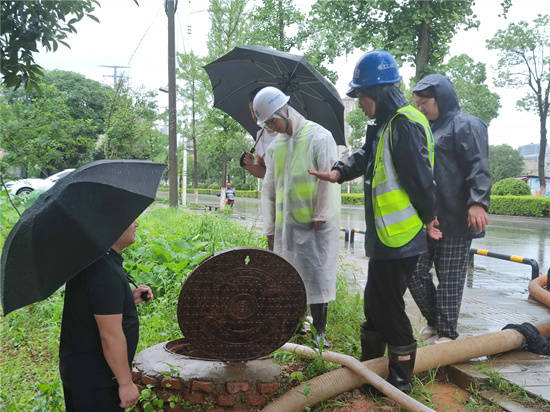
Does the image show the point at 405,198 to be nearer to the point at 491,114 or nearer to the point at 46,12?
the point at 46,12

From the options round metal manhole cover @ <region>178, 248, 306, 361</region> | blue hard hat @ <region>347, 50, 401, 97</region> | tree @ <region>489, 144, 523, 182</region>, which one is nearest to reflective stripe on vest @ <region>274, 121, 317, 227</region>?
blue hard hat @ <region>347, 50, 401, 97</region>

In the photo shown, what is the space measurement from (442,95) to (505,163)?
56.5 metres

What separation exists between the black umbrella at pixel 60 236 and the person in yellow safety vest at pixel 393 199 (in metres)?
1.51

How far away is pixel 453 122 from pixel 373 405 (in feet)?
7.20

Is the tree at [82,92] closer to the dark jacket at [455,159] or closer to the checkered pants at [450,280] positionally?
the dark jacket at [455,159]

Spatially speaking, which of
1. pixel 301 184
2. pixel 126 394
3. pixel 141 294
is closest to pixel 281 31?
pixel 301 184

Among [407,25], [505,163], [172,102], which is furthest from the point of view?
[505,163]

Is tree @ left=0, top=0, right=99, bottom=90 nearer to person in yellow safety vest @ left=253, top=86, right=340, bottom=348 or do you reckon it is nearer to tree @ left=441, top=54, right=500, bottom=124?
person in yellow safety vest @ left=253, top=86, right=340, bottom=348

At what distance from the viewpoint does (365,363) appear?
291 cm

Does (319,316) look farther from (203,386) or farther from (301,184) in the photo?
(203,386)

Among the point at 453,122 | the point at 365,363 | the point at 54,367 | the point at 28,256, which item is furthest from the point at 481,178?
the point at 54,367

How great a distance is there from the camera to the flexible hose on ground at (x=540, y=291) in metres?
5.31

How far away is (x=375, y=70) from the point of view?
2.76 meters

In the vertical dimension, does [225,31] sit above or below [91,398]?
above
